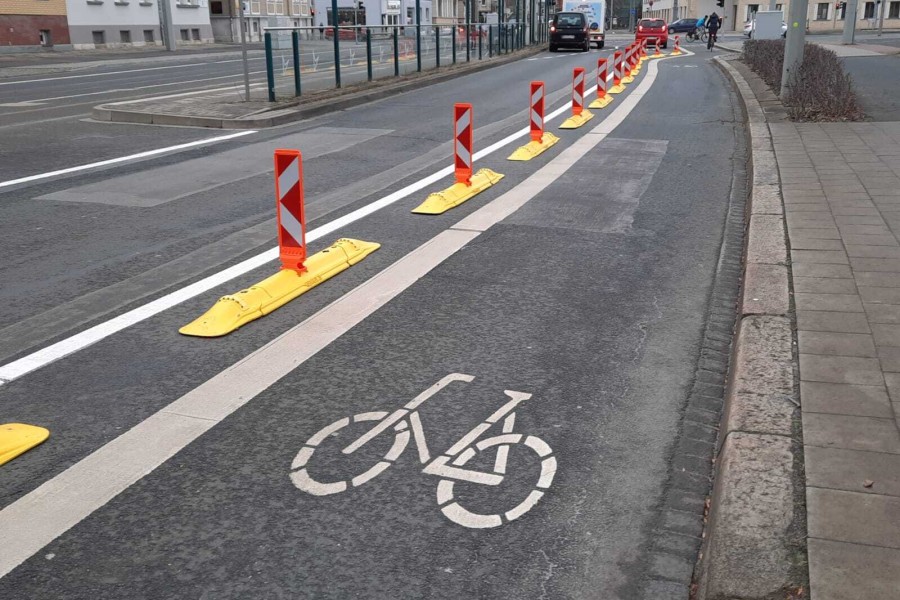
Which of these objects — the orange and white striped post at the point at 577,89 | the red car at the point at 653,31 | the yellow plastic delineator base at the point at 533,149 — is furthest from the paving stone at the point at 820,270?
the red car at the point at 653,31

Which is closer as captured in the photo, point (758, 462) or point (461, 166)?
point (758, 462)

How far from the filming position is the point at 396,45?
78.2 feet

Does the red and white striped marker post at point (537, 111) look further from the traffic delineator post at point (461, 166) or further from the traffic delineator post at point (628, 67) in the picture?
the traffic delineator post at point (628, 67)

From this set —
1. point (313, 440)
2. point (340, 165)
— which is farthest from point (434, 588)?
point (340, 165)

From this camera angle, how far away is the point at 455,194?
905 centimetres

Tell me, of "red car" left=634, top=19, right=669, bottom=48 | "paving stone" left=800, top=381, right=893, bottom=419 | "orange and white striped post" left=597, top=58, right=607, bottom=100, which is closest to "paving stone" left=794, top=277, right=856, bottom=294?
"paving stone" left=800, top=381, right=893, bottom=419

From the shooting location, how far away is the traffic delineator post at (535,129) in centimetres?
→ 1190

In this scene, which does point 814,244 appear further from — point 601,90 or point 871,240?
point 601,90

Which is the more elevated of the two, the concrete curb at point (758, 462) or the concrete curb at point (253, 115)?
the concrete curb at point (253, 115)

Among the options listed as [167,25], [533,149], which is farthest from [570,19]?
[533,149]

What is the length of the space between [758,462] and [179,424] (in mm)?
2572

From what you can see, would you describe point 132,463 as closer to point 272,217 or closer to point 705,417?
point 705,417

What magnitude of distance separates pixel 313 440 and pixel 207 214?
16.9 ft

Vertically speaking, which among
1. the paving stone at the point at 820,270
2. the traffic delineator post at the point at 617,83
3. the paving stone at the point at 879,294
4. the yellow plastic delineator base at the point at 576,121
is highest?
the traffic delineator post at the point at 617,83
